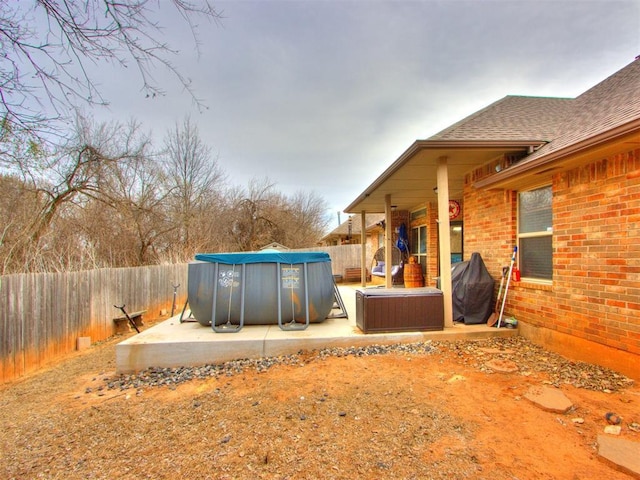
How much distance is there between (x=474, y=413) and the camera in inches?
111

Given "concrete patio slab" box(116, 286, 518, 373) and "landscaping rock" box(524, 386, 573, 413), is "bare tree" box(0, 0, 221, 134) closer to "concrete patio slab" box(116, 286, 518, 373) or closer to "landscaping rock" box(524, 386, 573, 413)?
"concrete patio slab" box(116, 286, 518, 373)

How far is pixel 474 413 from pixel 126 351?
4289 mm

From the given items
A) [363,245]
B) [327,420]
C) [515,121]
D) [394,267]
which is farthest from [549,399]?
[363,245]

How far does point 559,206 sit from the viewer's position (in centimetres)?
418

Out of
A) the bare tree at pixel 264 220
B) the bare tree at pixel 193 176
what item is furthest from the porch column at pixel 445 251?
the bare tree at pixel 264 220

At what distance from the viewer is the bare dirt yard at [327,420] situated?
2201 millimetres

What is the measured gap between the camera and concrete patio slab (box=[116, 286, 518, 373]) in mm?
4340

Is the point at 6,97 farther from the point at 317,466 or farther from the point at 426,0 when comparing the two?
the point at 426,0

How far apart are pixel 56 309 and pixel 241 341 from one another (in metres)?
3.98

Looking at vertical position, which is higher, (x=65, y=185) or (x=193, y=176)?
(x=193, y=176)

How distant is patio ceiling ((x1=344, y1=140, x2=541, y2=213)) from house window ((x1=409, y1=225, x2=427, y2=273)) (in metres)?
1.23

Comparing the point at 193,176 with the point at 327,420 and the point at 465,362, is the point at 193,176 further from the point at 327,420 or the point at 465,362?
the point at 327,420

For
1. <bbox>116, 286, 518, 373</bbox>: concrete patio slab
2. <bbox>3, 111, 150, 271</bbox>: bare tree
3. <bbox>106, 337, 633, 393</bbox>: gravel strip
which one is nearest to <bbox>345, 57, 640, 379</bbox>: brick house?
<bbox>106, 337, 633, 393</bbox>: gravel strip

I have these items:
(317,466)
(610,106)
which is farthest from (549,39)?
(317,466)
